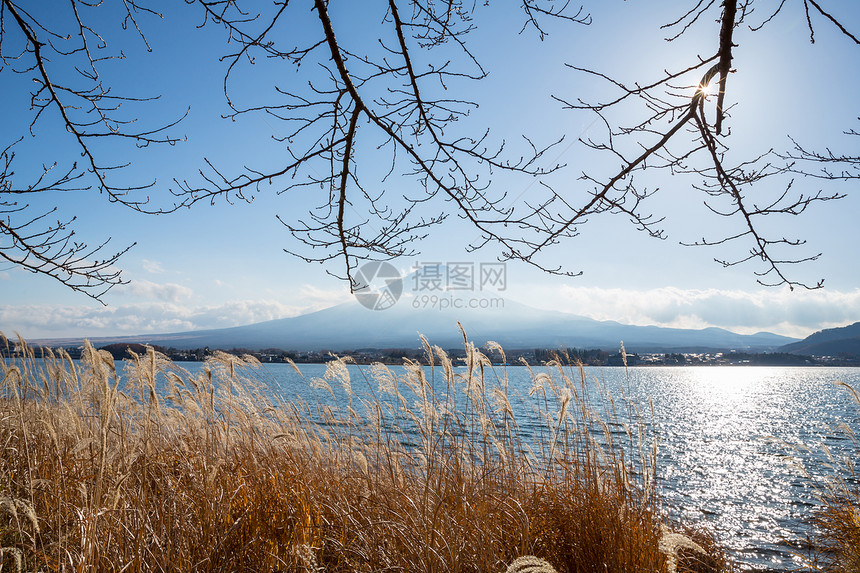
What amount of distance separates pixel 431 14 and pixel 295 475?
10.9 ft

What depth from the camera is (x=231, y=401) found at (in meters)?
4.58

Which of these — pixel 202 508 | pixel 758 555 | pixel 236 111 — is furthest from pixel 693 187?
pixel 758 555

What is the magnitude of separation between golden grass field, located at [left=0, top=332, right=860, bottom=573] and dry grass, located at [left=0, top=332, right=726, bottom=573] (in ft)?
0.05

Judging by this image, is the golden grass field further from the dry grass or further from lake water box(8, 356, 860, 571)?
lake water box(8, 356, 860, 571)

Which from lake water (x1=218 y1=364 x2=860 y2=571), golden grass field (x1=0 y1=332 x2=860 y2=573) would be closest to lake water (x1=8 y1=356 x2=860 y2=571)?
lake water (x1=218 y1=364 x2=860 y2=571)

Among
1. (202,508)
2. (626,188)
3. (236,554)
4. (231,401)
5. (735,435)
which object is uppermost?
(626,188)

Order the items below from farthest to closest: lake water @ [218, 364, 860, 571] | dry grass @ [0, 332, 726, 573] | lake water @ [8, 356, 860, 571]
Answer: lake water @ [218, 364, 860, 571] → lake water @ [8, 356, 860, 571] → dry grass @ [0, 332, 726, 573]

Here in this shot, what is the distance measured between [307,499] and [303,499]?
0.04 m

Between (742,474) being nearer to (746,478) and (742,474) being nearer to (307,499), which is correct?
(746,478)

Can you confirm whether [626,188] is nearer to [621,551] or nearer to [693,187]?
[693,187]

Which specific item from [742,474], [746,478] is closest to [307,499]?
[746,478]

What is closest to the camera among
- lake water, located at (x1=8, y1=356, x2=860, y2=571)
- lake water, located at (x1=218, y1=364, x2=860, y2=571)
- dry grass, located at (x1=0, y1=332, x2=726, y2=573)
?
dry grass, located at (x1=0, y1=332, x2=726, y2=573)

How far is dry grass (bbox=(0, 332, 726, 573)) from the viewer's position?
2.41 metres

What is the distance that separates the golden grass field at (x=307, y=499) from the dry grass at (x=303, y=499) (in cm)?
1
